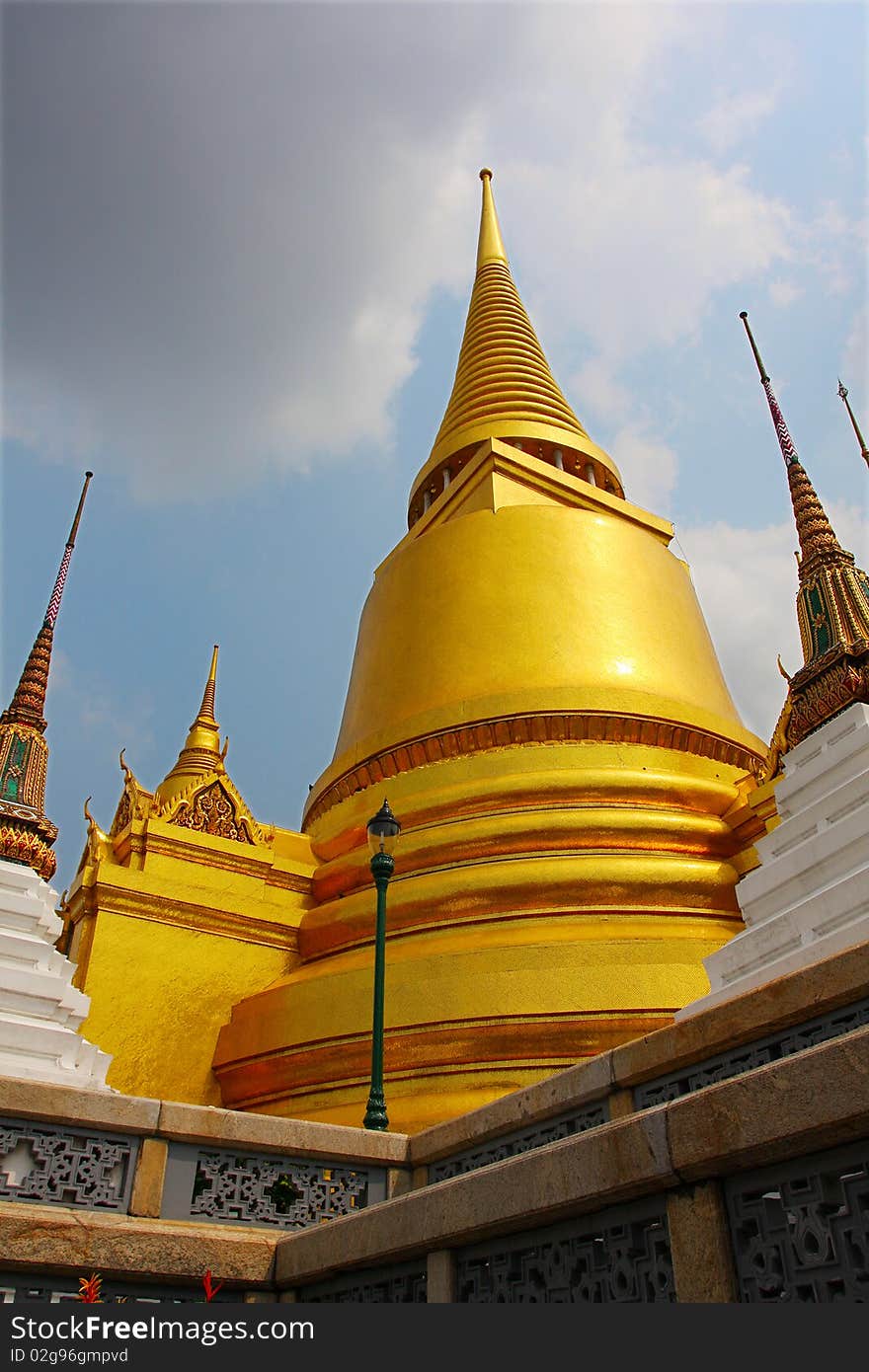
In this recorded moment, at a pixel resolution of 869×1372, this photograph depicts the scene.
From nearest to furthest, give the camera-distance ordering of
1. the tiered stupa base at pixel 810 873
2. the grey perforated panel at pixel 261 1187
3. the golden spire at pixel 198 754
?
the grey perforated panel at pixel 261 1187
the tiered stupa base at pixel 810 873
the golden spire at pixel 198 754

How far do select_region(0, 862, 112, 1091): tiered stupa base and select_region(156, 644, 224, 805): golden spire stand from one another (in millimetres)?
6728

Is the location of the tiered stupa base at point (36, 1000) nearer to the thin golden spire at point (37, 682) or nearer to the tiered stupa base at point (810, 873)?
the thin golden spire at point (37, 682)

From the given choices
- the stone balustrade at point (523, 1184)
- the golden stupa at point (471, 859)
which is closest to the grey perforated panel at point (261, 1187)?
the stone balustrade at point (523, 1184)

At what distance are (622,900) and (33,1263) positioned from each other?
5648 mm

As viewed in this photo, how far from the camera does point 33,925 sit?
709cm

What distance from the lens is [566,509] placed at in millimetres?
13203

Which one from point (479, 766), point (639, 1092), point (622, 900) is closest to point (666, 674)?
point (479, 766)

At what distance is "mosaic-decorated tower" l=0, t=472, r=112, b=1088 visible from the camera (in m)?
6.19

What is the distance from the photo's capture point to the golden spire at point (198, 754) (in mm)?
14305

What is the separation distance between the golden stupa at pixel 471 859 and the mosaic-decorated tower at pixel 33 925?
146 cm

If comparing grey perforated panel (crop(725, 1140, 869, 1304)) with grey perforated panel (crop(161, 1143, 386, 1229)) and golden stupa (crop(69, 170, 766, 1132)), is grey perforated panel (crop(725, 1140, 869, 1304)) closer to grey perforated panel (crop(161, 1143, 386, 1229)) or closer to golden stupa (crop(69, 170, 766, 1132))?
grey perforated panel (crop(161, 1143, 386, 1229))

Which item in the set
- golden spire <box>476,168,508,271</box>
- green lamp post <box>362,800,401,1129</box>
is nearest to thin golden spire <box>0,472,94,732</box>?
green lamp post <box>362,800,401,1129</box>

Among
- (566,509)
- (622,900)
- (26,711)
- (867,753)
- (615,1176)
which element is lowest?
(615,1176)

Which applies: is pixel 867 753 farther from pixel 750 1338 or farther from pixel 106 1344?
pixel 106 1344
